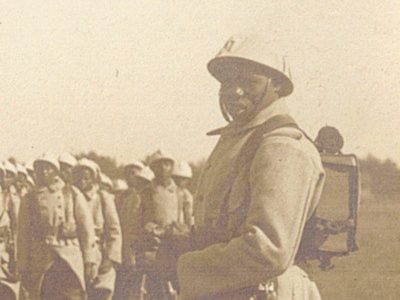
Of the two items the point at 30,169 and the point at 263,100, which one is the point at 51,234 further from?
the point at 263,100

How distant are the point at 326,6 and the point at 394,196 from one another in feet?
3.06

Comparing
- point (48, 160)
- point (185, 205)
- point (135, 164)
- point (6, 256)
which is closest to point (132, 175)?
point (135, 164)

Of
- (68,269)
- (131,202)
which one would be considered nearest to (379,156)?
(131,202)

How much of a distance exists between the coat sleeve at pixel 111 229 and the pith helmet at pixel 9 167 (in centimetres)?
43

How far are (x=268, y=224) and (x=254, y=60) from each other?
2.48 ft

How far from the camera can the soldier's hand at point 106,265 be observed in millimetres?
6004

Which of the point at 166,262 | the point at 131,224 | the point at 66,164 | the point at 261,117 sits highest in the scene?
the point at 261,117

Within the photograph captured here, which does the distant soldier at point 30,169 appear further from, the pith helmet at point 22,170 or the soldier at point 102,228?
the soldier at point 102,228

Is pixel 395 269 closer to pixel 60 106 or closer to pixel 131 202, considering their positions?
pixel 131 202

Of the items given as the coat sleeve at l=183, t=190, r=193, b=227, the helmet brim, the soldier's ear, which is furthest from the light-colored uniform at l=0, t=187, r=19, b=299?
the soldier's ear

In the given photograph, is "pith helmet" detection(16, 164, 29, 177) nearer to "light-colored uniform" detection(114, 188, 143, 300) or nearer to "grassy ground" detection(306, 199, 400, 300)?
"light-colored uniform" detection(114, 188, 143, 300)

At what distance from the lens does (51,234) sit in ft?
19.6

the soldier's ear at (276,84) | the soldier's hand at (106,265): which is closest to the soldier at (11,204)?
the soldier's hand at (106,265)

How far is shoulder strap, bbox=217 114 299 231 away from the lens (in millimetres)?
5242
